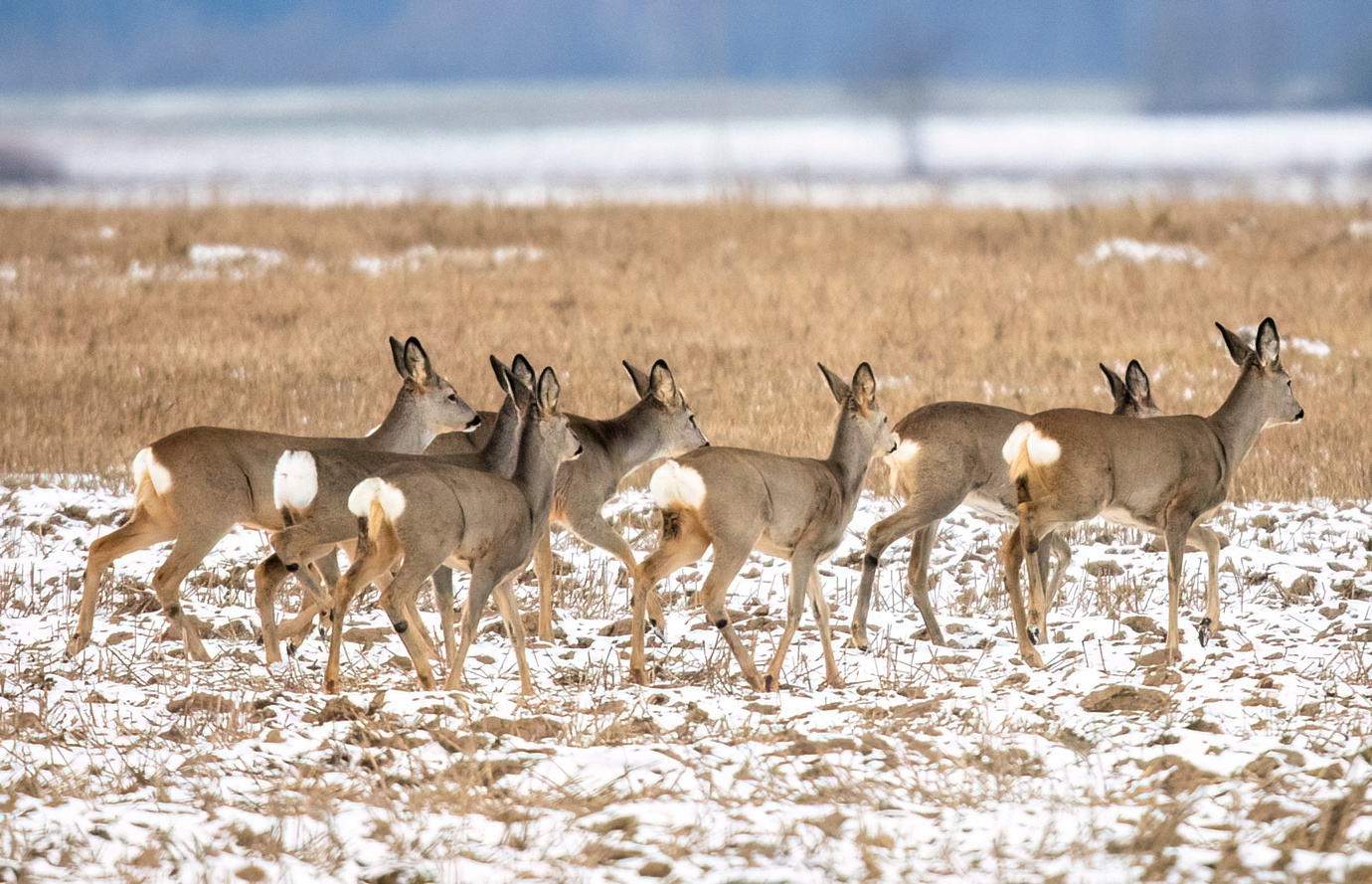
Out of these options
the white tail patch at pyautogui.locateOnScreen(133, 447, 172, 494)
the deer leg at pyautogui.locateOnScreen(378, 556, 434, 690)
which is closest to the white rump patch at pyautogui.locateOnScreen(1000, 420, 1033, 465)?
the deer leg at pyautogui.locateOnScreen(378, 556, 434, 690)

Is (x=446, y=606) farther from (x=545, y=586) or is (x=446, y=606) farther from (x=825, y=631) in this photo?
(x=825, y=631)

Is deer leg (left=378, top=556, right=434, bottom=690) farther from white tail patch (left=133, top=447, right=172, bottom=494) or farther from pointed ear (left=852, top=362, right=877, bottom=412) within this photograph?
pointed ear (left=852, top=362, right=877, bottom=412)

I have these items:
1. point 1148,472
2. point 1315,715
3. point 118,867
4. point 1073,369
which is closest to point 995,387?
point 1073,369

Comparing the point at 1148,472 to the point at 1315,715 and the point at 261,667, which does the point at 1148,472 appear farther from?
the point at 261,667

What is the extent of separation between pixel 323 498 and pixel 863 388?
2800mm

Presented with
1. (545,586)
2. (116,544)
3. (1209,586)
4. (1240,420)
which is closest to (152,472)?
(116,544)

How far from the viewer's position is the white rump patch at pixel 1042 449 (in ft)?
27.2

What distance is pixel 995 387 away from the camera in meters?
16.1

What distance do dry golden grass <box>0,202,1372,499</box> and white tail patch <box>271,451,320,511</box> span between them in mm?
5267

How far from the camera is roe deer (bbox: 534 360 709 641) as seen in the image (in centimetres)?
902

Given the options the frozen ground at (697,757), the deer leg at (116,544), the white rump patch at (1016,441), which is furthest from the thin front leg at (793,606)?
the deer leg at (116,544)

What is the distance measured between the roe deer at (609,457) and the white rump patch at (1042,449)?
1966 millimetres

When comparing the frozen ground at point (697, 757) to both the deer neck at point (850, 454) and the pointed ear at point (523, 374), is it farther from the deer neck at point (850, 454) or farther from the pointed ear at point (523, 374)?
the pointed ear at point (523, 374)

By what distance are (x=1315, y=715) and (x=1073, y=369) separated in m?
10.4
